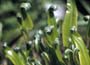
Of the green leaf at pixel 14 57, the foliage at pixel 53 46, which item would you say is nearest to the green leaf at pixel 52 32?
the foliage at pixel 53 46

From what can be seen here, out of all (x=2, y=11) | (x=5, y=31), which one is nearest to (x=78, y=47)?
(x=5, y=31)

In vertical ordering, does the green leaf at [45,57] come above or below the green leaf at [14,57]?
above

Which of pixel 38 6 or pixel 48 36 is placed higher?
pixel 48 36

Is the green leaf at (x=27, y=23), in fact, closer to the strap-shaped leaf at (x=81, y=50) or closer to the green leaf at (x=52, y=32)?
the green leaf at (x=52, y=32)

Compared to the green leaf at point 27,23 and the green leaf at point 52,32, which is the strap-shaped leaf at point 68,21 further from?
the green leaf at point 27,23

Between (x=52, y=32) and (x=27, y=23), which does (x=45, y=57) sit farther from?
(x=27, y=23)

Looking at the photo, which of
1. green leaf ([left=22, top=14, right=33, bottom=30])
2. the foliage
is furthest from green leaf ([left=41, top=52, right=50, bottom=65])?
green leaf ([left=22, top=14, right=33, bottom=30])

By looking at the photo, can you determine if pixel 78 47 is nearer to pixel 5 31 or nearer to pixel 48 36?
pixel 48 36

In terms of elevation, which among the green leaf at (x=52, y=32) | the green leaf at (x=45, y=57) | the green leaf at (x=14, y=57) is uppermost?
the green leaf at (x=52, y=32)

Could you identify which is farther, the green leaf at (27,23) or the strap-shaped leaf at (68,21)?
the green leaf at (27,23)
